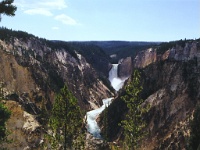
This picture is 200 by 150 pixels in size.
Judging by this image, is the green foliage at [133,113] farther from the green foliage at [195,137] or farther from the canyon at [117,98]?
the green foliage at [195,137]

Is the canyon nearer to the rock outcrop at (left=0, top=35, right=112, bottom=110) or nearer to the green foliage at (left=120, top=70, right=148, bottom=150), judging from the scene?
the rock outcrop at (left=0, top=35, right=112, bottom=110)

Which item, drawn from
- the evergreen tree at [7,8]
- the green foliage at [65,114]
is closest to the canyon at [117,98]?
A: the green foliage at [65,114]

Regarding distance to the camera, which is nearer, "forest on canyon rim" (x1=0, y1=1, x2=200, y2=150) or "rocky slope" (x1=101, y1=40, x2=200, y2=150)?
"forest on canyon rim" (x1=0, y1=1, x2=200, y2=150)

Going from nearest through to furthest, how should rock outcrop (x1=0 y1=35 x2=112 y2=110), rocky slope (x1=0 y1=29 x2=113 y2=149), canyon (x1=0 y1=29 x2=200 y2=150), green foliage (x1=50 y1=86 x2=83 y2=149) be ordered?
green foliage (x1=50 y1=86 x2=83 y2=149), rocky slope (x1=0 y1=29 x2=113 y2=149), canyon (x1=0 y1=29 x2=200 y2=150), rock outcrop (x1=0 y1=35 x2=112 y2=110)

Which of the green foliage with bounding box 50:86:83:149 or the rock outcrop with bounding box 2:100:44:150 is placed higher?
the green foliage with bounding box 50:86:83:149

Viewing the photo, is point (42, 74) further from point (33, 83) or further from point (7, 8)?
point (7, 8)

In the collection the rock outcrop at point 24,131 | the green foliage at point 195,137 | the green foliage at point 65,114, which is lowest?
the rock outcrop at point 24,131

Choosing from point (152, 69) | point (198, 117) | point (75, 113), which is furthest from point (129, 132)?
point (152, 69)

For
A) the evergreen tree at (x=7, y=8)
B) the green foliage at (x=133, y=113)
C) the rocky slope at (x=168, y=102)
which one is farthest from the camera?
the rocky slope at (x=168, y=102)

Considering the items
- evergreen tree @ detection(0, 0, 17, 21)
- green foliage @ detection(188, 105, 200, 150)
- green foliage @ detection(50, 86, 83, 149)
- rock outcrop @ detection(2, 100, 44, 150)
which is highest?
evergreen tree @ detection(0, 0, 17, 21)

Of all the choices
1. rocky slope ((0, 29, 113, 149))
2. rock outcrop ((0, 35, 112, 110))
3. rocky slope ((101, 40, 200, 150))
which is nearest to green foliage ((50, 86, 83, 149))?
rocky slope ((0, 29, 113, 149))

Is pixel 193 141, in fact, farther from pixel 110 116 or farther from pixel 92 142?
pixel 110 116
